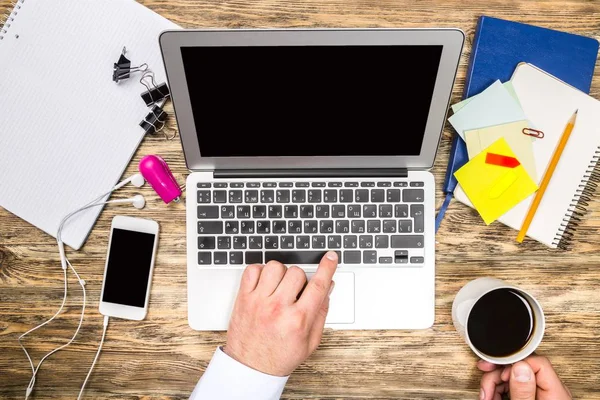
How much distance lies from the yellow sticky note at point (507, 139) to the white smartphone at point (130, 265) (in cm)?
57

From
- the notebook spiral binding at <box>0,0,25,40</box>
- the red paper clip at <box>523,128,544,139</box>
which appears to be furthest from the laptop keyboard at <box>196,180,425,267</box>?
the notebook spiral binding at <box>0,0,25,40</box>

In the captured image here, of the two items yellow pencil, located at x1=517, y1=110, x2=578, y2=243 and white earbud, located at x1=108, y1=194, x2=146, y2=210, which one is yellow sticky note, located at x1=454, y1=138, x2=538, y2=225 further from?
white earbud, located at x1=108, y1=194, x2=146, y2=210

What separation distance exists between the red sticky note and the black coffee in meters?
0.22

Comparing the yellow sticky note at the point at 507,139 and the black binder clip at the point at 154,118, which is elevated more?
the black binder clip at the point at 154,118

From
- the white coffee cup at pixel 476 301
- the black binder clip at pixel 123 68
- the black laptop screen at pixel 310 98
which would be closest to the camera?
the black laptop screen at pixel 310 98

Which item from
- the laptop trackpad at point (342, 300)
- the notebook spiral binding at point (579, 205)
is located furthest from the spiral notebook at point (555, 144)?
the laptop trackpad at point (342, 300)

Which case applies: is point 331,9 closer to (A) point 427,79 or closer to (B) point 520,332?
(A) point 427,79

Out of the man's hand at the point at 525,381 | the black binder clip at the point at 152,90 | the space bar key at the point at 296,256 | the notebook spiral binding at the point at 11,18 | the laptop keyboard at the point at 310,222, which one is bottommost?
the man's hand at the point at 525,381

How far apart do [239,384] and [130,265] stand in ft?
0.94

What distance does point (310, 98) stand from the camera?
0.71m

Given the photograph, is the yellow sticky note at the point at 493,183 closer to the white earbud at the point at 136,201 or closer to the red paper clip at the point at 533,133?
the red paper clip at the point at 533,133

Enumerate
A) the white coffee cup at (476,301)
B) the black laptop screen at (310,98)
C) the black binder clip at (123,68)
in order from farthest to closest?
the black binder clip at (123,68)
the white coffee cup at (476,301)
the black laptop screen at (310,98)

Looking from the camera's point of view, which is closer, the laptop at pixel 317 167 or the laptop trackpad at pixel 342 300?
the laptop at pixel 317 167

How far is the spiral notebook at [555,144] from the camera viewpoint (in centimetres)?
85
